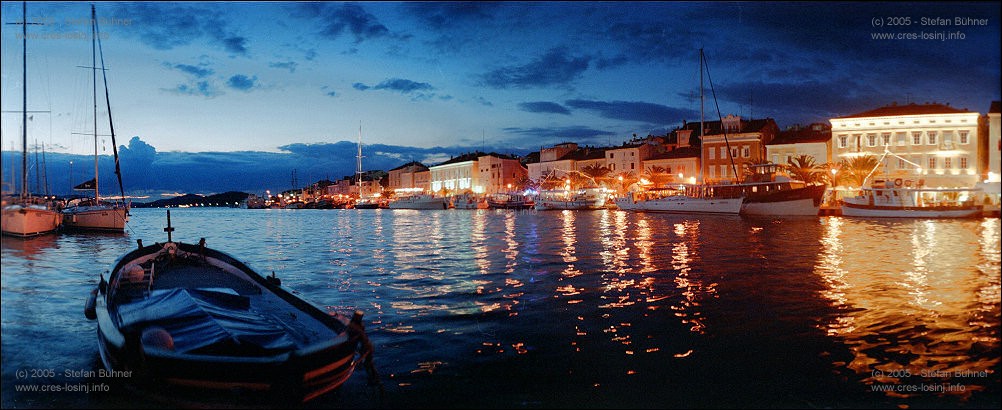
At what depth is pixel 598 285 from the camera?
12.8m

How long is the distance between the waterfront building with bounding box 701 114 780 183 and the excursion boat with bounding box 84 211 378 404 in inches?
2581

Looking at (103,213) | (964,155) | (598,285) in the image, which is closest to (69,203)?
(103,213)

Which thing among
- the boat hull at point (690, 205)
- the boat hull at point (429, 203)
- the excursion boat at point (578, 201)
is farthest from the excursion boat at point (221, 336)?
the boat hull at point (429, 203)

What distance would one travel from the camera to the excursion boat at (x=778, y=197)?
147 ft

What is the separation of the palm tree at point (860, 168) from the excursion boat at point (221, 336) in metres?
57.6

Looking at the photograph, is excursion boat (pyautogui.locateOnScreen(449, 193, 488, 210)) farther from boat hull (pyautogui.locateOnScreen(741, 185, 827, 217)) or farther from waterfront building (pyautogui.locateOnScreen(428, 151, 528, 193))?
boat hull (pyautogui.locateOnScreen(741, 185, 827, 217))

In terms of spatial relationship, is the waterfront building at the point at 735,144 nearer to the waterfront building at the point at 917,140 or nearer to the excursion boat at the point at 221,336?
the waterfront building at the point at 917,140

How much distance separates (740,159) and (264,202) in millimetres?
154778

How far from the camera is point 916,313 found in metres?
9.27

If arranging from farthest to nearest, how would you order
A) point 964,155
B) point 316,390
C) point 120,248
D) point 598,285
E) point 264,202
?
point 264,202 → point 964,155 → point 120,248 → point 598,285 → point 316,390

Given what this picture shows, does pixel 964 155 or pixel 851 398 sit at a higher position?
pixel 964 155

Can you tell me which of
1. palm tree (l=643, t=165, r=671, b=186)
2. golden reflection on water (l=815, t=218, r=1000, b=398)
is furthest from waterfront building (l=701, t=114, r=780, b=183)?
golden reflection on water (l=815, t=218, r=1000, b=398)

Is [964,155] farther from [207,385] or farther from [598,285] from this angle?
[207,385]

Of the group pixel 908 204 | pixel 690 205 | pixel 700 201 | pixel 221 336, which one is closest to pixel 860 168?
pixel 908 204
